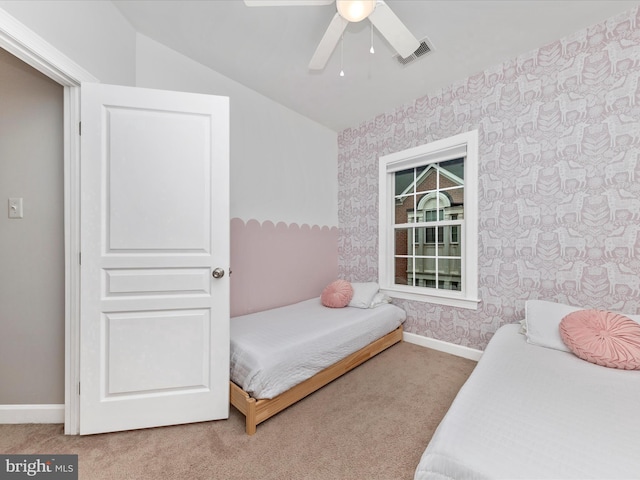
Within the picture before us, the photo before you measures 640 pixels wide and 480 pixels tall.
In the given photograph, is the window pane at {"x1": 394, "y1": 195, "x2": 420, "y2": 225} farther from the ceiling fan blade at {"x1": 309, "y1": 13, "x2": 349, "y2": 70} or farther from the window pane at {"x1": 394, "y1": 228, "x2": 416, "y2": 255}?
the ceiling fan blade at {"x1": 309, "y1": 13, "x2": 349, "y2": 70}

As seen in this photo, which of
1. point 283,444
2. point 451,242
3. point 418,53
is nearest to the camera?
point 283,444

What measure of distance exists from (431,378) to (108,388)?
2148mm

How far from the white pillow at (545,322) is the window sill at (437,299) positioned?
51 cm

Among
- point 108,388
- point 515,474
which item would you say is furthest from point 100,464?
point 515,474

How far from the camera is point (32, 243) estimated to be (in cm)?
154

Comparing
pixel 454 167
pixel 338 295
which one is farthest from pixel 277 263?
pixel 454 167

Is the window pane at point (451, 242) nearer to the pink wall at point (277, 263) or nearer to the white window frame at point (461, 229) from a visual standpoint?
the white window frame at point (461, 229)

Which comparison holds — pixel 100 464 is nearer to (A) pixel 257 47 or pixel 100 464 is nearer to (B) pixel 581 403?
(B) pixel 581 403

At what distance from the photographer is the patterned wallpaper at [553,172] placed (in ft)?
5.70

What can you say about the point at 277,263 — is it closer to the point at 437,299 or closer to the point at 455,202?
the point at 437,299

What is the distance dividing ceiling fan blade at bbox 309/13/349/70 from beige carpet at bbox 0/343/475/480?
7.35 feet

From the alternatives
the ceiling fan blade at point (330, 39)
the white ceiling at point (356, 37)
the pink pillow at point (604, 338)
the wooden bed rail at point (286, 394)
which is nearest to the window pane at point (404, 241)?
the wooden bed rail at point (286, 394)

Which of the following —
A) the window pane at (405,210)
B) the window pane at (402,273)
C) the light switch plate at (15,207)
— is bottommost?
the window pane at (402,273)

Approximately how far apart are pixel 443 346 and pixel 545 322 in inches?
38.9
